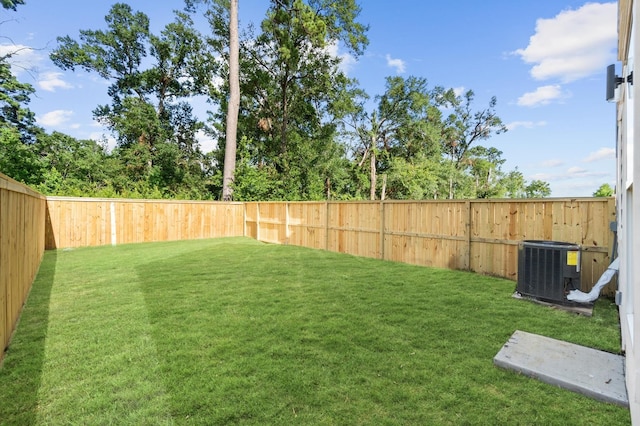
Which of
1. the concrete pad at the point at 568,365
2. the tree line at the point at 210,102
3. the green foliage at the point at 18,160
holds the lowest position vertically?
the concrete pad at the point at 568,365

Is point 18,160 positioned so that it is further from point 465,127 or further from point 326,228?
point 465,127

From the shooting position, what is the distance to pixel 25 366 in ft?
7.89

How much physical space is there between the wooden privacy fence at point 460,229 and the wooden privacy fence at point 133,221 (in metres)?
3.94

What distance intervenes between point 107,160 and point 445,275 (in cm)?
1721

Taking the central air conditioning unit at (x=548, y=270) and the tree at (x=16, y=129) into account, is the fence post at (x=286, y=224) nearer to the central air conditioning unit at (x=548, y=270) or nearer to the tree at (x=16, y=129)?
the central air conditioning unit at (x=548, y=270)

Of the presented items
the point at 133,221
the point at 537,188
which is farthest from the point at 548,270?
the point at 537,188

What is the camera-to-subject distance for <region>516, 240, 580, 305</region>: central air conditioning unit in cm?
393

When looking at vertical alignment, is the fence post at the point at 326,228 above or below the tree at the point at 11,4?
below

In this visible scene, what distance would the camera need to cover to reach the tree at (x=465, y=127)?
2783cm

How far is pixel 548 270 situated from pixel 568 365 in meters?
2.06

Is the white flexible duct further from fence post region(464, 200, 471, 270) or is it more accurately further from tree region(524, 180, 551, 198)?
tree region(524, 180, 551, 198)

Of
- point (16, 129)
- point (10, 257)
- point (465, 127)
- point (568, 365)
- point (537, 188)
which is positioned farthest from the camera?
point (537, 188)

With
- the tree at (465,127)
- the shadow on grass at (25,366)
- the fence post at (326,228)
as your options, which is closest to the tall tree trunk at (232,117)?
the fence post at (326,228)

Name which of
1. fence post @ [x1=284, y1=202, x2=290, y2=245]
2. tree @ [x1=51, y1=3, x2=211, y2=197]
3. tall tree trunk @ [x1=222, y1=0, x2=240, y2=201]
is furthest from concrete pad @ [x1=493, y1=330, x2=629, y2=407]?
tree @ [x1=51, y1=3, x2=211, y2=197]
